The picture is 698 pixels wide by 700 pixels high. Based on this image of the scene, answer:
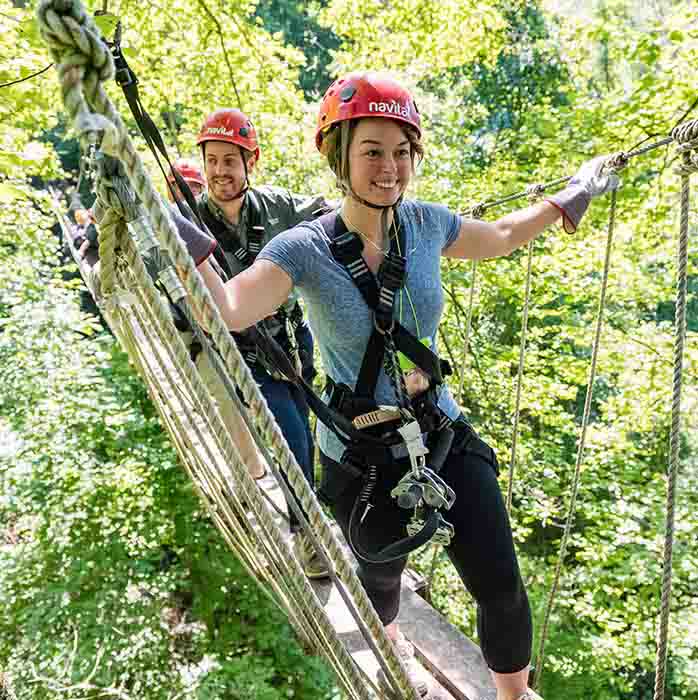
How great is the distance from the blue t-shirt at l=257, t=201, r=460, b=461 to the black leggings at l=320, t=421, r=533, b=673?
0.08 m

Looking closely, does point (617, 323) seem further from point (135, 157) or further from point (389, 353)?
point (135, 157)

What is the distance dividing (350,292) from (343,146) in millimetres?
262

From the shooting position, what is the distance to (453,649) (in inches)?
64.2

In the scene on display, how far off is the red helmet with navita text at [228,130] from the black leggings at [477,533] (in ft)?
3.97

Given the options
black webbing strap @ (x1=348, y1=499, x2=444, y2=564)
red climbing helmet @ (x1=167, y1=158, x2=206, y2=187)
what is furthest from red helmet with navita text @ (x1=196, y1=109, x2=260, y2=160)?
black webbing strap @ (x1=348, y1=499, x2=444, y2=564)

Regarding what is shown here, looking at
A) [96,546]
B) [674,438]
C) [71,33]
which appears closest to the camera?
[71,33]

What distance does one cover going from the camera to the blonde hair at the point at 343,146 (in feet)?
3.70

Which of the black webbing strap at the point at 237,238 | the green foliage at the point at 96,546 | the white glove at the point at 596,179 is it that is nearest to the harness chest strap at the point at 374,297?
the white glove at the point at 596,179

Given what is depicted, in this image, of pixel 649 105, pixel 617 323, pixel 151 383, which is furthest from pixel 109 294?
pixel 617 323

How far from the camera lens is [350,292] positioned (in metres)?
1.12

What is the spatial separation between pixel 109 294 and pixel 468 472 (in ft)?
2.39

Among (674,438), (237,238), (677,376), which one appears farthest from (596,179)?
(237,238)

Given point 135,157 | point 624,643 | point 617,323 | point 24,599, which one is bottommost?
point 624,643

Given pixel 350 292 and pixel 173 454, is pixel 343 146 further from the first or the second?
pixel 173 454
